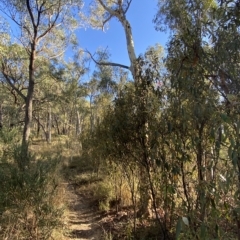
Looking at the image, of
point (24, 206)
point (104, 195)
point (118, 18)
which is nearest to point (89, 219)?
point (104, 195)

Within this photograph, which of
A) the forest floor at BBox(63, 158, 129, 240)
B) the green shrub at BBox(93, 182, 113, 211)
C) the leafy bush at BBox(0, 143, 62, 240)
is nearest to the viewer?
the leafy bush at BBox(0, 143, 62, 240)

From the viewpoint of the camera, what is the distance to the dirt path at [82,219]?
4.46m

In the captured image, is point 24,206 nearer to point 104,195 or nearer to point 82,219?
point 82,219

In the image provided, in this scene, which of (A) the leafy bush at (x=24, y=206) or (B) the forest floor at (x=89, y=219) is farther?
(B) the forest floor at (x=89, y=219)

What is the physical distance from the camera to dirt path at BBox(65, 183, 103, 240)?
176 inches

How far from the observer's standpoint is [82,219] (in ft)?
17.4

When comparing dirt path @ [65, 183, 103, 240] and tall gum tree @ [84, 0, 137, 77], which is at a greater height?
tall gum tree @ [84, 0, 137, 77]

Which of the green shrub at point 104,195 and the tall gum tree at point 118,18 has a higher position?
the tall gum tree at point 118,18

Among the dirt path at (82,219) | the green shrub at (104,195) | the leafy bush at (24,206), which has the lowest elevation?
the dirt path at (82,219)

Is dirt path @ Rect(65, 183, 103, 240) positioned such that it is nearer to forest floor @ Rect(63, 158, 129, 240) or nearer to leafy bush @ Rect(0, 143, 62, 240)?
forest floor @ Rect(63, 158, 129, 240)

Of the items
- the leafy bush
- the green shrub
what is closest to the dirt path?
the green shrub

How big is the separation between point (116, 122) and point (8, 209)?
2045 millimetres

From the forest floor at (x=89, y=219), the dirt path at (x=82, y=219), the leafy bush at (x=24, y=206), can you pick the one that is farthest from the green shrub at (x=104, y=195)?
the leafy bush at (x=24, y=206)

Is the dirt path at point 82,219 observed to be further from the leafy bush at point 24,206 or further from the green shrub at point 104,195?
the leafy bush at point 24,206
